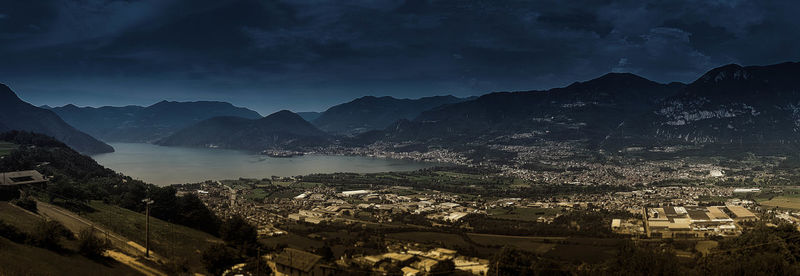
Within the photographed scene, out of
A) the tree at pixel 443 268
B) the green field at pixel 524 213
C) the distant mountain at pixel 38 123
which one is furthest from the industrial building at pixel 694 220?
the distant mountain at pixel 38 123

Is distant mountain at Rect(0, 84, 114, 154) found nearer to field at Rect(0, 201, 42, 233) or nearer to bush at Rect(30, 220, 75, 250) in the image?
field at Rect(0, 201, 42, 233)

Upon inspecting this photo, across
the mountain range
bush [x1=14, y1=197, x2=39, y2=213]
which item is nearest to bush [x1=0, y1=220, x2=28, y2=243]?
bush [x1=14, y1=197, x2=39, y2=213]

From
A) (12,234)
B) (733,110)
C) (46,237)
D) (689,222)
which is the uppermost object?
(733,110)

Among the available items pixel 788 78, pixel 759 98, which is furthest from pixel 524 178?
pixel 788 78

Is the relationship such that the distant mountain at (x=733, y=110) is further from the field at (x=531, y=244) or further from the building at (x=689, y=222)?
the field at (x=531, y=244)

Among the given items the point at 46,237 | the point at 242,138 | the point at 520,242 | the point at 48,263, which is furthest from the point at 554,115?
the point at 48,263

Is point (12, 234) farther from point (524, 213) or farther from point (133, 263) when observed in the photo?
point (524, 213)
